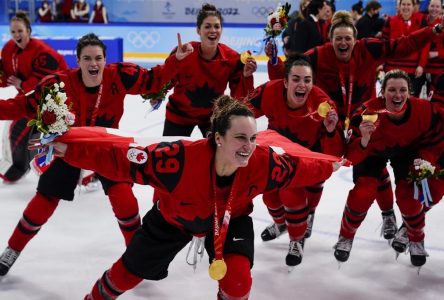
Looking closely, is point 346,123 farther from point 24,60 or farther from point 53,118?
point 24,60

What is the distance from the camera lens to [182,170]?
9.77ft

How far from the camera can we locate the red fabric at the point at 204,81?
4660 millimetres

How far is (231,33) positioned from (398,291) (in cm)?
927

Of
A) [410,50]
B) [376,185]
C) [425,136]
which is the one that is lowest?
[376,185]

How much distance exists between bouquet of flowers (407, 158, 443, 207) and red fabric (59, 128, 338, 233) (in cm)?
98

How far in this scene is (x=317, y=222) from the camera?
16.8 ft

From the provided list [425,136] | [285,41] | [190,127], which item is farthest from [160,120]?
[425,136]

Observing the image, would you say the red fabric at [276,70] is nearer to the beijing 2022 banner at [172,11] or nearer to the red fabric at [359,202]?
the red fabric at [359,202]

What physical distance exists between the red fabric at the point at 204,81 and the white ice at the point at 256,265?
98cm

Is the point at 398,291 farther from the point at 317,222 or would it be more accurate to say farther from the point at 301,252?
the point at 317,222

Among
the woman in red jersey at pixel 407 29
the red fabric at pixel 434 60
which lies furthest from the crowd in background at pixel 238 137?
the woman in red jersey at pixel 407 29

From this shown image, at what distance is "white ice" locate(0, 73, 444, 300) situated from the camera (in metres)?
3.88

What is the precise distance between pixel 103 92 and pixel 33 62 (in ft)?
5.55

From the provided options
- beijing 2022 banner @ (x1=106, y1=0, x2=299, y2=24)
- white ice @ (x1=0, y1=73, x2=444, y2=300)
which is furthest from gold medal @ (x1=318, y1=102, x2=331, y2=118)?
beijing 2022 banner @ (x1=106, y1=0, x2=299, y2=24)
